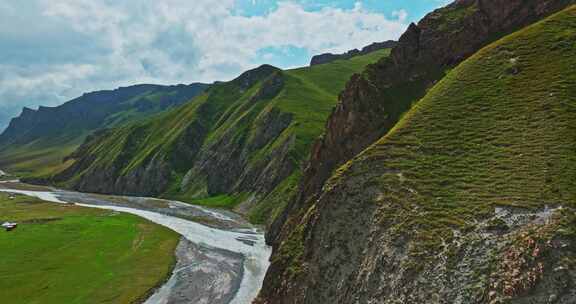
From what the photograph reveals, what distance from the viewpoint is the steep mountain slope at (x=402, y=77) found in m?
86.2

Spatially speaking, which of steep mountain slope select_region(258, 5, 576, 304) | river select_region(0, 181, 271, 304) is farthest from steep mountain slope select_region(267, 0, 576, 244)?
steep mountain slope select_region(258, 5, 576, 304)

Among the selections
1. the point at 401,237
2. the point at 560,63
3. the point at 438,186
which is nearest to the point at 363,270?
the point at 401,237

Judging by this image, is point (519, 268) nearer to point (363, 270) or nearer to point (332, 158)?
point (363, 270)

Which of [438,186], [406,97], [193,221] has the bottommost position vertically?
[193,221]

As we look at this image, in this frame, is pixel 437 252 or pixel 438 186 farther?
pixel 438 186

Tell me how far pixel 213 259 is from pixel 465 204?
61.7 m

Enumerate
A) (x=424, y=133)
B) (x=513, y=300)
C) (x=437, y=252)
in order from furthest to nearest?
(x=424, y=133) < (x=437, y=252) < (x=513, y=300)

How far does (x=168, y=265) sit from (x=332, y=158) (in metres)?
38.3

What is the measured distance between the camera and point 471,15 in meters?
94.8

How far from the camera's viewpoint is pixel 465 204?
4666 centimetres

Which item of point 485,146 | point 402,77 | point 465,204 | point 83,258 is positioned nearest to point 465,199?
point 465,204

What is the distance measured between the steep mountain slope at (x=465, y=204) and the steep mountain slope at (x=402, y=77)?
18080mm

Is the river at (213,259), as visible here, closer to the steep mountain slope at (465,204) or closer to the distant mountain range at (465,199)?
the distant mountain range at (465,199)

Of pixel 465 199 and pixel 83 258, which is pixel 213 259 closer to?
pixel 83 258
